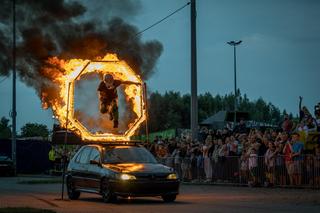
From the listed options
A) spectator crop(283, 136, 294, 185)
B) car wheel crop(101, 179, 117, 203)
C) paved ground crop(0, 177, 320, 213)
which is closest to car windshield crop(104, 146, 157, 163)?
car wheel crop(101, 179, 117, 203)

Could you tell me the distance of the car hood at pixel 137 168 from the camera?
19766 millimetres

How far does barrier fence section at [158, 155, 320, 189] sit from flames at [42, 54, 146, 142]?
175 inches

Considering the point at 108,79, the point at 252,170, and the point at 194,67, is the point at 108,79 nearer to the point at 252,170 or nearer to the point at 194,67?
the point at 252,170

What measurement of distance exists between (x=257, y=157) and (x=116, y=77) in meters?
5.85

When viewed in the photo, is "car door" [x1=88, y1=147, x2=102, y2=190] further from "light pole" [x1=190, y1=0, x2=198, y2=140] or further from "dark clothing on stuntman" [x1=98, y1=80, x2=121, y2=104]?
"light pole" [x1=190, y1=0, x2=198, y2=140]

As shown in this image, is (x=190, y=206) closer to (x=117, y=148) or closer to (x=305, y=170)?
(x=117, y=148)

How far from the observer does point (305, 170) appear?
25344 mm

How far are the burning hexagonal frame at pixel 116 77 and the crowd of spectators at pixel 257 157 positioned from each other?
182 cm

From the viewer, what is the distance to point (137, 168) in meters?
19.9

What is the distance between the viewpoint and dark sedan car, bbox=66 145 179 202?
19.5m

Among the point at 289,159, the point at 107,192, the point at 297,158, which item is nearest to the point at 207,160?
the point at 289,159

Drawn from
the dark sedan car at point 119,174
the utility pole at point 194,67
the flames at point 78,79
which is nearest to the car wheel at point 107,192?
the dark sedan car at point 119,174

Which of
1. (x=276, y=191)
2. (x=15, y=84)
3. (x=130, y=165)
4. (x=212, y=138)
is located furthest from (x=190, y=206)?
(x=15, y=84)

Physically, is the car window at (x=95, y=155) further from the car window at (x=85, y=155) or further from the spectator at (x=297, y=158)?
the spectator at (x=297, y=158)
